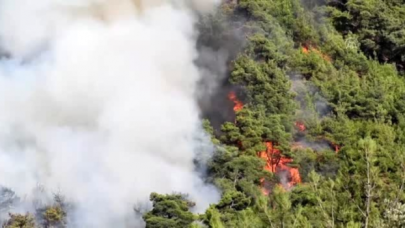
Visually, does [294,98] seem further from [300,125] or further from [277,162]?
[277,162]

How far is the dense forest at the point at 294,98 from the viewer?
13.6m

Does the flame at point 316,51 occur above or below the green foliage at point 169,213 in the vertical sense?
above

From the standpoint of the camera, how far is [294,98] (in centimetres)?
1862

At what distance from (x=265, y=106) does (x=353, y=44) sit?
6.42m

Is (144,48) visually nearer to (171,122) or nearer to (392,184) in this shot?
(171,122)

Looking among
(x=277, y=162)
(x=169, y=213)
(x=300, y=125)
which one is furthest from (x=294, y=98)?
(x=169, y=213)

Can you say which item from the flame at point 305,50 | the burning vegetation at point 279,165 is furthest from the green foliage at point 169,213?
the flame at point 305,50

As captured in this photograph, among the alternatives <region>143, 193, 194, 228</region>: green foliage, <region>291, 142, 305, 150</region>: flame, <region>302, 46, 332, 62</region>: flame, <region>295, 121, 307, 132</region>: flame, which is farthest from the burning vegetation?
<region>302, 46, 332, 62</region>: flame

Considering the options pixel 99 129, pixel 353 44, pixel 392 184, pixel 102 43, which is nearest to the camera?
pixel 392 184

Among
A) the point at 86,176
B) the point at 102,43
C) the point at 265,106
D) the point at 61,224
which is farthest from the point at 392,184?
the point at 102,43

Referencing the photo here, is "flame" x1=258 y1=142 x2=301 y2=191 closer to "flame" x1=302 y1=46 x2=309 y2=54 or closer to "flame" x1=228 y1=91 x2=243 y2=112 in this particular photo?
"flame" x1=228 y1=91 x2=243 y2=112

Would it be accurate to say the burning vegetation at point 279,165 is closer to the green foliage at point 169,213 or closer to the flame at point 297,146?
the flame at point 297,146

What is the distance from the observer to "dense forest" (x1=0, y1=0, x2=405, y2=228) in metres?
13.6

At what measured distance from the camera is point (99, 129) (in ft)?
54.1
